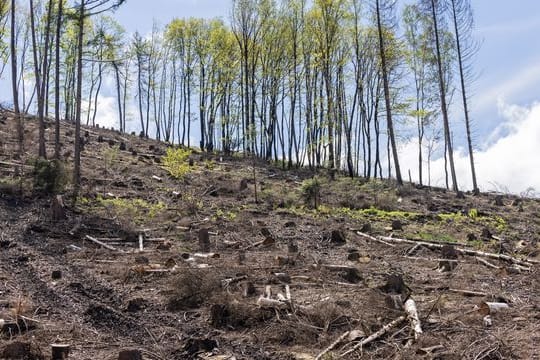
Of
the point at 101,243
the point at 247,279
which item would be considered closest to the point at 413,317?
the point at 247,279

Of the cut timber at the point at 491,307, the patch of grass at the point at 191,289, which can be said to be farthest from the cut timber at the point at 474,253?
the patch of grass at the point at 191,289

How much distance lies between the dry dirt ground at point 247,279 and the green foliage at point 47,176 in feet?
1.20

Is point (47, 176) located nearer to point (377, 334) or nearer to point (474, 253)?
point (474, 253)

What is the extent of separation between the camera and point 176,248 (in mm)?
10375

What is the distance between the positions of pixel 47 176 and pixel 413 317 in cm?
1151

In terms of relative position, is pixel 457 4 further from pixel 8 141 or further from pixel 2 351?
pixel 2 351

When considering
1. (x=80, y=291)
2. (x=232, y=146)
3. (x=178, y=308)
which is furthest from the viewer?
(x=232, y=146)

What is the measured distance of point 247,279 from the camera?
7.60m

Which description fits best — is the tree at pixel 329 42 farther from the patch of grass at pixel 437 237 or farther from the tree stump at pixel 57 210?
the tree stump at pixel 57 210

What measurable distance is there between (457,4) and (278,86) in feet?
39.7

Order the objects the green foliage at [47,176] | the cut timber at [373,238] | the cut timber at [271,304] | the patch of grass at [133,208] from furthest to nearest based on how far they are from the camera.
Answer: the green foliage at [47,176] → the patch of grass at [133,208] → the cut timber at [373,238] → the cut timber at [271,304]

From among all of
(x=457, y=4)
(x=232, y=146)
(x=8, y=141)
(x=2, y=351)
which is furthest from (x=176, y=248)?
(x=232, y=146)

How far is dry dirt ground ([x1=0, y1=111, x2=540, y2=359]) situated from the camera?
17.5 feet

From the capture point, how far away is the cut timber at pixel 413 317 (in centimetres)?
527
